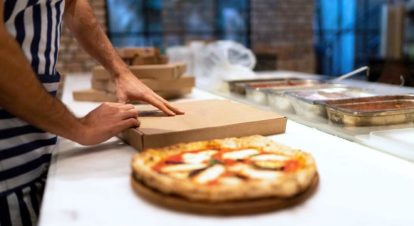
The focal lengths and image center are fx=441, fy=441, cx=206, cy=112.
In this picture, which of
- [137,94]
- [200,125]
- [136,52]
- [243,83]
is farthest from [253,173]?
[136,52]

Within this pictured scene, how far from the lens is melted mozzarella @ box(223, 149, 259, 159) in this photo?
0.94 metres

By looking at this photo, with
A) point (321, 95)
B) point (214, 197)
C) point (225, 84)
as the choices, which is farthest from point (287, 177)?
point (225, 84)

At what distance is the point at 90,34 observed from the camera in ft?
4.91

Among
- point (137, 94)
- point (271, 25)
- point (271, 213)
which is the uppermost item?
point (271, 25)

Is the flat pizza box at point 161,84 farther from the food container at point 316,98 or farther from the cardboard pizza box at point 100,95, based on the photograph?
the food container at point 316,98

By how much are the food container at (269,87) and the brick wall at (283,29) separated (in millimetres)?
3129

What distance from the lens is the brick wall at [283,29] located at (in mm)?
5152

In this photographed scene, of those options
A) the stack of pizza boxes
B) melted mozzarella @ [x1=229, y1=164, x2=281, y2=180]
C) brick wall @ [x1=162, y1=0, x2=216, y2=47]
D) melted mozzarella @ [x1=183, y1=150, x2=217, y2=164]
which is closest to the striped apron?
melted mozzarella @ [x1=183, y1=150, x2=217, y2=164]

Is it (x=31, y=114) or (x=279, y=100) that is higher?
(x=31, y=114)

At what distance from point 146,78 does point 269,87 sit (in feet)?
1.76

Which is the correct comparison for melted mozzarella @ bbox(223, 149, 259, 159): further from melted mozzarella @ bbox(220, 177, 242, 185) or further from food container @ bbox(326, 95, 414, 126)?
food container @ bbox(326, 95, 414, 126)

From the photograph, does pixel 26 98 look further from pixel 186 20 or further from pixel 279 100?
pixel 186 20

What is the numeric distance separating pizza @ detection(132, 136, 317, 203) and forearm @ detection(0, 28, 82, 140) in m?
0.23

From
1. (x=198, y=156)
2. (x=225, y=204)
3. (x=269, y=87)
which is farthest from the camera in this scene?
(x=269, y=87)
